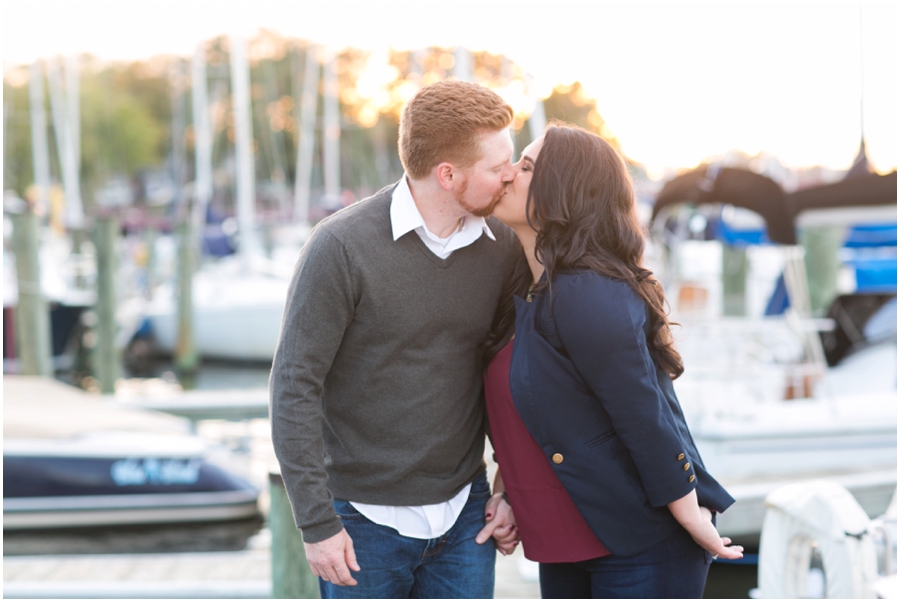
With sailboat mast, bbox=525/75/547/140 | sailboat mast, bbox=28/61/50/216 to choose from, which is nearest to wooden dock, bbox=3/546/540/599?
sailboat mast, bbox=525/75/547/140

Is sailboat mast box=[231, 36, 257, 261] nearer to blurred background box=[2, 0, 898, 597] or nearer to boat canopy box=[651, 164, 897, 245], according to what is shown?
blurred background box=[2, 0, 898, 597]

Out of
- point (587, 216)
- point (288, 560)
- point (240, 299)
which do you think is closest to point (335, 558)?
point (587, 216)

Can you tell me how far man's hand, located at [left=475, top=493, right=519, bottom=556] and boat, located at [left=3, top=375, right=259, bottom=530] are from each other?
5.25 metres

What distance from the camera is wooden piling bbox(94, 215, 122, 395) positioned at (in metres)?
12.9

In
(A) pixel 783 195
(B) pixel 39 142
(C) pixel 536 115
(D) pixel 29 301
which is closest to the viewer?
(A) pixel 783 195

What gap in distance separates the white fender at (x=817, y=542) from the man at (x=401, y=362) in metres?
1.56

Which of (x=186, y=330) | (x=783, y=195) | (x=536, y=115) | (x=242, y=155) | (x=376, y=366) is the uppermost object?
(x=376, y=366)

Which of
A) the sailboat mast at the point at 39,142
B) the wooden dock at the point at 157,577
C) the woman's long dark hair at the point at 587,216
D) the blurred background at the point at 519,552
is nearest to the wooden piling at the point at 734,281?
the blurred background at the point at 519,552

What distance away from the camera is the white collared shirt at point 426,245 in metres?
2.29

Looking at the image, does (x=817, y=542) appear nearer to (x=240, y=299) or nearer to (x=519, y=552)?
(x=519, y=552)

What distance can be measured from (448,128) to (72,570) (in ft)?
14.1

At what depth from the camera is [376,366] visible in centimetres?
227

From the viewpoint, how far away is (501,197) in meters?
2.32

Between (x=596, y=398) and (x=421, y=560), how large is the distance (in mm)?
707
